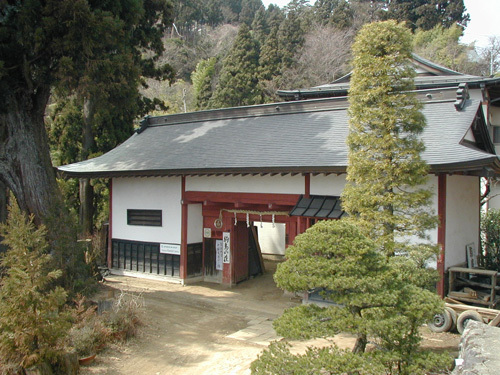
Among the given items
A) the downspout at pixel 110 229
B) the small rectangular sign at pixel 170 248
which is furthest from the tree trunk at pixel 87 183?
the small rectangular sign at pixel 170 248

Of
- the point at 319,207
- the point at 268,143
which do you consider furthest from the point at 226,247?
the point at 319,207

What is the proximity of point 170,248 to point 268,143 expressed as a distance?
4996 mm

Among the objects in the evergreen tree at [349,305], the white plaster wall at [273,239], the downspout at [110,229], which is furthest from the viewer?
the white plaster wall at [273,239]

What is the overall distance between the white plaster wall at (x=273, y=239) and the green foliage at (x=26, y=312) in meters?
14.7

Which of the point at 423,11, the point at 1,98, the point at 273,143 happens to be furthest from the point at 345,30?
the point at 1,98

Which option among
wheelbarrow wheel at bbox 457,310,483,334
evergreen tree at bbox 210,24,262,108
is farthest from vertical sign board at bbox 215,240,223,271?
evergreen tree at bbox 210,24,262,108

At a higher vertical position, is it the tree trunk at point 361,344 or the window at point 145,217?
the window at point 145,217

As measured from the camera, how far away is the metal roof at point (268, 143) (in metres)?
10.7

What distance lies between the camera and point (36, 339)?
6.78 metres

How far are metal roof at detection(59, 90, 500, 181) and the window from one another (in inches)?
63.4

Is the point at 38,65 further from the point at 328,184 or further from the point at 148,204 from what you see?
the point at 328,184

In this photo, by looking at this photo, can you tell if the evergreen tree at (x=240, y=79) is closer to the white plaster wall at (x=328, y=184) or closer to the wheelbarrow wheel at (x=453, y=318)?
the white plaster wall at (x=328, y=184)

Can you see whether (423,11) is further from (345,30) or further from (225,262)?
(225,262)

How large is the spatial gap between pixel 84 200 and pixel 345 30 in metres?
28.4
